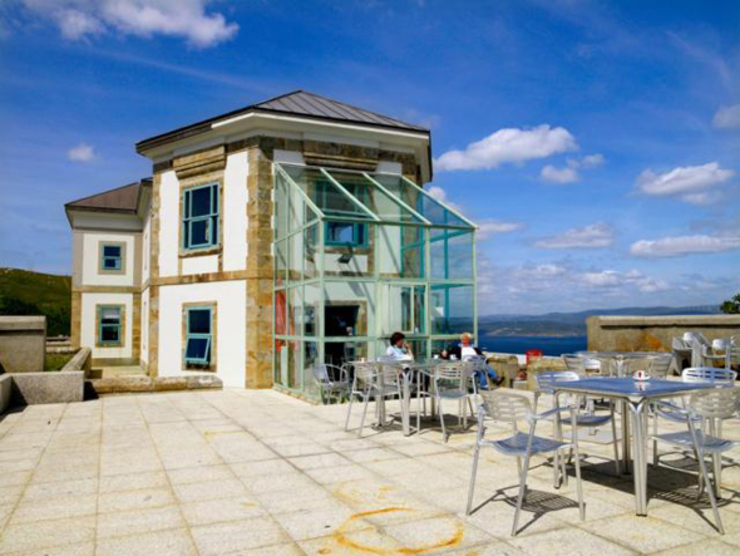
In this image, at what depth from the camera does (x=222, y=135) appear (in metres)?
13.5

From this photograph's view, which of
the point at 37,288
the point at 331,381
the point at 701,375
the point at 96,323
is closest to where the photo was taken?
the point at 701,375

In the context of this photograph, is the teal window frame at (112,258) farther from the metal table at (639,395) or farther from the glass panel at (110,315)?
the metal table at (639,395)

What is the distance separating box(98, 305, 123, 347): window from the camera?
21.9m

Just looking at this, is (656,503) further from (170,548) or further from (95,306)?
(95,306)

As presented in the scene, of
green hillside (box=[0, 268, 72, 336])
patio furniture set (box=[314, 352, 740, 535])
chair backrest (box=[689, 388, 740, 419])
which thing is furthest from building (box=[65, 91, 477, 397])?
green hillside (box=[0, 268, 72, 336])

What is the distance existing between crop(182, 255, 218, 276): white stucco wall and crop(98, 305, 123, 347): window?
9387mm

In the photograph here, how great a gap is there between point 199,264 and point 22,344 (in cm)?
420

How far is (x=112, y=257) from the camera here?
2238 centimetres

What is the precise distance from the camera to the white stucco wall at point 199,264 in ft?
44.9

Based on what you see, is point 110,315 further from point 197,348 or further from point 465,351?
point 465,351

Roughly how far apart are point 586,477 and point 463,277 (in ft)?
21.5

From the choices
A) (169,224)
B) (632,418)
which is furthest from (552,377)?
(169,224)

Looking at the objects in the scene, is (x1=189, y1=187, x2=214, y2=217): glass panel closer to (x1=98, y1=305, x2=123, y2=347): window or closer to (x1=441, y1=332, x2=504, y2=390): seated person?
(x1=441, y1=332, x2=504, y2=390): seated person

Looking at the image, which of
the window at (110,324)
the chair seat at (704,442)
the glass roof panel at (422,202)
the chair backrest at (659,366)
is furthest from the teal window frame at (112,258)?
the chair seat at (704,442)
